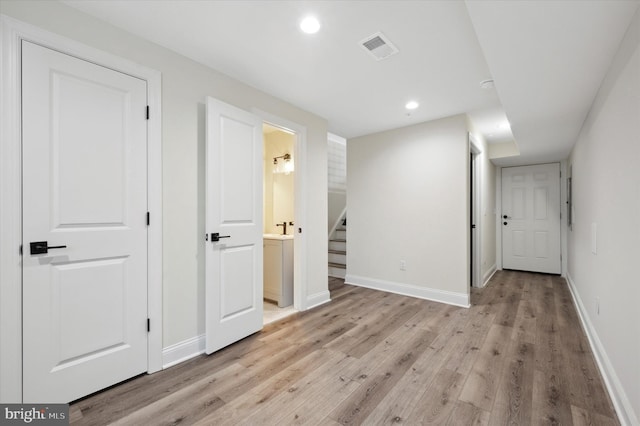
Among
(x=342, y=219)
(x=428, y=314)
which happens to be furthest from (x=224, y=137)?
(x=342, y=219)

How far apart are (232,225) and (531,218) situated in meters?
5.71

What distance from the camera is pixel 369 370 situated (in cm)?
208

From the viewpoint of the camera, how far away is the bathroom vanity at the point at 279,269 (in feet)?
11.6

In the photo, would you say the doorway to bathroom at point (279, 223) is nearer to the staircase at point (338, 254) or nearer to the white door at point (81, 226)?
the staircase at point (338, 254)

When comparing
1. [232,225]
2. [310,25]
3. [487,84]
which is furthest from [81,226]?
[487,84]

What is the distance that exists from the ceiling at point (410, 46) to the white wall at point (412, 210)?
2.41 feet

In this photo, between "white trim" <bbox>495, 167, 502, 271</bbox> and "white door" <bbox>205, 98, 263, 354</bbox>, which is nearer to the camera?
"white door" <bbox>205, 98, 263, 354</bbox>

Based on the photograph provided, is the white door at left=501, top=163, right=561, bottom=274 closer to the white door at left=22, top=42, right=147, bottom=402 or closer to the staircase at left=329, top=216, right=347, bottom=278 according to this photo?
the staircase at left=329, top=216, right=347, bottom=278

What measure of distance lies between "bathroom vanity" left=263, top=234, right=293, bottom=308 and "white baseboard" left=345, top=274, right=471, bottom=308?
1361 mm

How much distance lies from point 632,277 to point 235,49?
2894 millimetres

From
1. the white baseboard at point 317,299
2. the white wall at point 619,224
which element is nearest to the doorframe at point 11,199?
the white baseboard at point 317,299

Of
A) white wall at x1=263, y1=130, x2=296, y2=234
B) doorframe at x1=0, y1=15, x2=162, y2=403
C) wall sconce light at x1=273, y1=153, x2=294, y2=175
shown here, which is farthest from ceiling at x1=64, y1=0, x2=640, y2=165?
white wall at x1=263, y1=130, x2=296, y2=234

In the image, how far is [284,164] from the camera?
4.31 meters

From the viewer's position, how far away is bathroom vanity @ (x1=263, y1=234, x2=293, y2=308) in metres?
3.52
